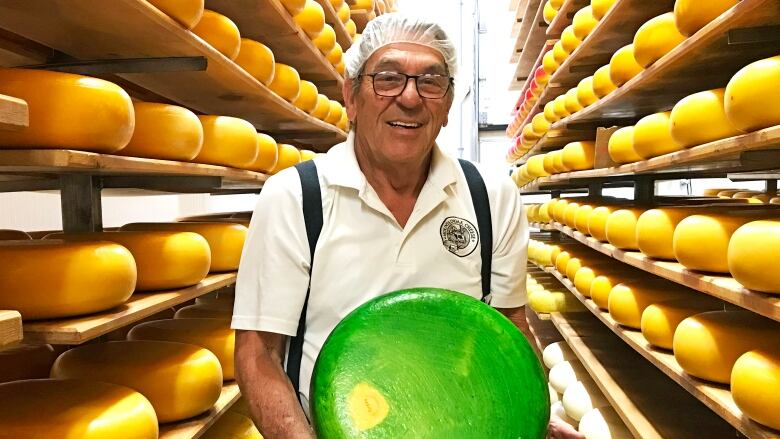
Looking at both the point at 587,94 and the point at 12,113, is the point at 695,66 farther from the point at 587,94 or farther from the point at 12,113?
the point at 12,113

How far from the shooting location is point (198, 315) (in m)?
2.36

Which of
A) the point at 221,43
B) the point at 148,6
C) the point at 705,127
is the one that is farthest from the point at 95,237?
the point at 705,127

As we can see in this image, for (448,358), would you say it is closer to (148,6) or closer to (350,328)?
(350,328)

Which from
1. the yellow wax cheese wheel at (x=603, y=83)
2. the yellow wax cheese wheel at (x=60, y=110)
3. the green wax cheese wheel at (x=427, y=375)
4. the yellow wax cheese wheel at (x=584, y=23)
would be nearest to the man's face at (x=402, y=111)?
the green wax cheese wheel at (x=427, y=375)

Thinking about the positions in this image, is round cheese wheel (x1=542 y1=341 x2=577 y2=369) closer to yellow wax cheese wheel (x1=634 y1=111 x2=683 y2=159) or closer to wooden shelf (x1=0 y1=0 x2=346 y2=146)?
yellow wax cheese wheel (x1=634 y1=111 x2=683 y2=159)

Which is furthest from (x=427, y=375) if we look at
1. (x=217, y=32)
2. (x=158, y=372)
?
(x=217, y=32)

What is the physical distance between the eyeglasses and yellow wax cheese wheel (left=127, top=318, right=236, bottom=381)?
1.08m

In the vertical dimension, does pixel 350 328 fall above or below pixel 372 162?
below

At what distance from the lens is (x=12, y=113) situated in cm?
85

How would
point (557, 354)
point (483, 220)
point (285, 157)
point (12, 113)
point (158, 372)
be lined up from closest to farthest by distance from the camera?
point (12, 113) < point (483, 220) < point (158, 372) < point (285, 157) < point (557, 354)

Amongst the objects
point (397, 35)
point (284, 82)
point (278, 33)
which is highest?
point (278, 33)

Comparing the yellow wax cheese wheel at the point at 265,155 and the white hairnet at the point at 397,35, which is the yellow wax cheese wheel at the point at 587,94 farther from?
the white hairnet at the point at 397,35

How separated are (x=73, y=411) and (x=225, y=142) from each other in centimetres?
99

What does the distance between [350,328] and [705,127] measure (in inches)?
49.1
